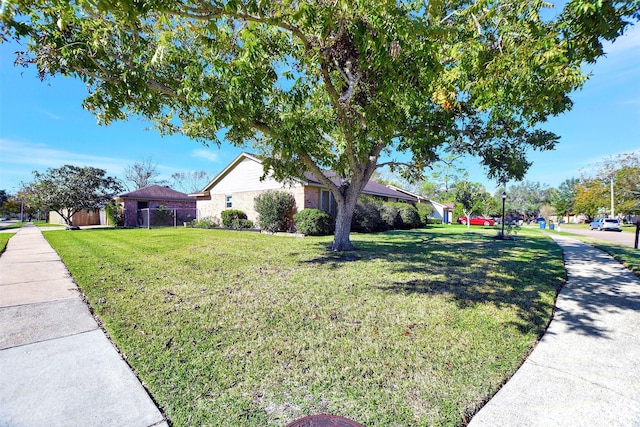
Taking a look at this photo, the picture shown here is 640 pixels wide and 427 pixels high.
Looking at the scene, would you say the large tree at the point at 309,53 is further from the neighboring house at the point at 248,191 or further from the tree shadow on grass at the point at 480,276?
the neighboring house at the point at 248,191

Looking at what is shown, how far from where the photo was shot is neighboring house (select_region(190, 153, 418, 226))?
17309 millimetres

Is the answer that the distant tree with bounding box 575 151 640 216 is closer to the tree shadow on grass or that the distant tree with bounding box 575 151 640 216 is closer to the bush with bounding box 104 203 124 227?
the tree shadow on grass

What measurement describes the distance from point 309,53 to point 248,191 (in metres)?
15.5

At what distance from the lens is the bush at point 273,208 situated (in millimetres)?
16562

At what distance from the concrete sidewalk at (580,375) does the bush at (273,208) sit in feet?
44.0

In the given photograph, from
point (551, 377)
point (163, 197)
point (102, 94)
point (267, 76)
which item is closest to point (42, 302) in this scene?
point (102, 94)

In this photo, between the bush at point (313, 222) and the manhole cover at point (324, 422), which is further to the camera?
the bush at point (313, 222)

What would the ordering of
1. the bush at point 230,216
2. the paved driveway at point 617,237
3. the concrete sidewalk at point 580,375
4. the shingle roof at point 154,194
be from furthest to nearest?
the shingle roof at point 154,194
the bush at point 230,216
the paved driveway at point 617,237
the concrete sidewalk at point 580,375

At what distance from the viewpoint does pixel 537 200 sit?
95875 mm

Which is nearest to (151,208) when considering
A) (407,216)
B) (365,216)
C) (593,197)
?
(365,216)

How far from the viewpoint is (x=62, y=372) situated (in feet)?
9.02

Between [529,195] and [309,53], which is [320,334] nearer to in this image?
[309,53]

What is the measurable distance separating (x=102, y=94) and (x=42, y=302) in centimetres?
368

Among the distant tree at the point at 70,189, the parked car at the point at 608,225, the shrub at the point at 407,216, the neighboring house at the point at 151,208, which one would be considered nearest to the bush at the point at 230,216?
the neighboring house at the point at 151,208
